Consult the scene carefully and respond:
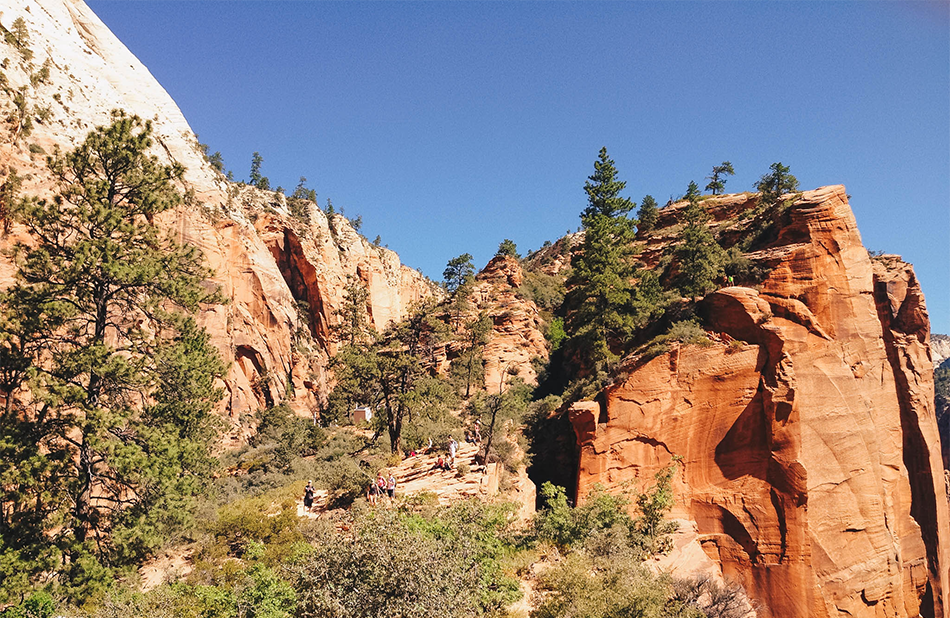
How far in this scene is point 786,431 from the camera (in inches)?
954

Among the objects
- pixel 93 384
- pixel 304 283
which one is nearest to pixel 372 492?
pixel 93 384

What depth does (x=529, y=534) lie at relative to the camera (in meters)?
18.6

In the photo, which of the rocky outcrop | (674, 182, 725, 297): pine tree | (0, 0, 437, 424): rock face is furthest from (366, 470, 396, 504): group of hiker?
the rocky outcrop

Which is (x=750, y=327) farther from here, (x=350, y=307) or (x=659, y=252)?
(x=350, y=307)

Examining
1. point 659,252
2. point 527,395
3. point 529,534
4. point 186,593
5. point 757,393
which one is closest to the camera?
point 186,593

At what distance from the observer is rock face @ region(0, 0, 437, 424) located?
31047 millimetres

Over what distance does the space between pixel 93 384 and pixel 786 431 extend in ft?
90.7

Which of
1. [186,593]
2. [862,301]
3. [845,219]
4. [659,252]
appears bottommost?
[186,593]

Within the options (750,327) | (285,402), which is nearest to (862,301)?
(750,327)

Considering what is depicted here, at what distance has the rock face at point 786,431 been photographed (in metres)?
23.6

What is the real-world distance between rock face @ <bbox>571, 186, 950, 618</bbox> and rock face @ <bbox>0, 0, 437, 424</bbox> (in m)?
23.9

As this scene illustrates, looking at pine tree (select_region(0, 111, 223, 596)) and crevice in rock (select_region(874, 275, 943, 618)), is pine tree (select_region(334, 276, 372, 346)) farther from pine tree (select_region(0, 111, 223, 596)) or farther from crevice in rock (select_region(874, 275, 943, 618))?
crevice in rock (select_region(874, 275, 943, 618))

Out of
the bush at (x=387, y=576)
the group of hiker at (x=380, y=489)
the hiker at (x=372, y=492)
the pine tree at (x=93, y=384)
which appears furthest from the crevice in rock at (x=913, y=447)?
the pine tree at (x=93, y=384)

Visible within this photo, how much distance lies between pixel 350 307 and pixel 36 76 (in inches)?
1581
